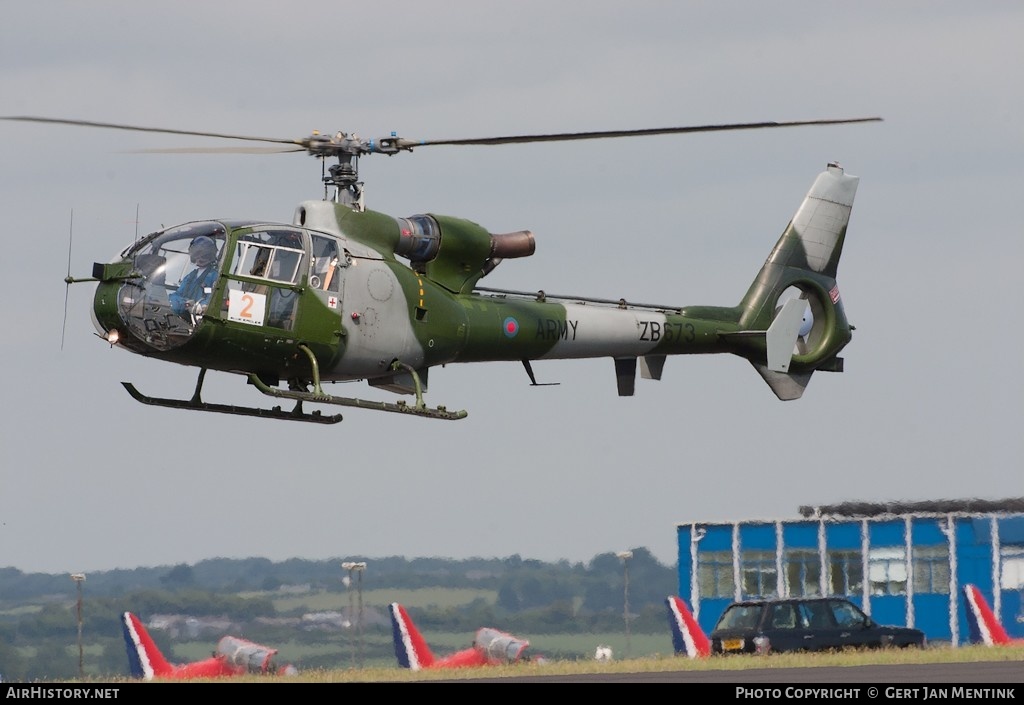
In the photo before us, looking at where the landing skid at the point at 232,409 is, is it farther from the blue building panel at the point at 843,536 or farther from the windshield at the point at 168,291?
the blue building panel at the point at 843,536

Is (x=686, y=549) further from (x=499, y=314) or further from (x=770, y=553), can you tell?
(x=499, y=314)

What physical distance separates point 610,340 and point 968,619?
10.4 metres

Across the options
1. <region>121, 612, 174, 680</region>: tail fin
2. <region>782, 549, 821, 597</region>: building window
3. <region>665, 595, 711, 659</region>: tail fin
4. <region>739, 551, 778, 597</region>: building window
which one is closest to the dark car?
<region>665, 595, 711, 659</region>: tail fin

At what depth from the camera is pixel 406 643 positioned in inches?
1431

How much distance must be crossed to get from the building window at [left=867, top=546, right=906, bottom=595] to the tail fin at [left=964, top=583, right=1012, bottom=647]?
482cm

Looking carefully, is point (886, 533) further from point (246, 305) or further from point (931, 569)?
point (246, 305)

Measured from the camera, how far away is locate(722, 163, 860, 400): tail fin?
33.8m

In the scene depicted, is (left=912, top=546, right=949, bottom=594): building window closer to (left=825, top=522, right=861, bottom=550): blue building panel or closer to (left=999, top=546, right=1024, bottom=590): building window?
(left=999, top=546, right=1024, bottom=590): building window

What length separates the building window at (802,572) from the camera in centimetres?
4234

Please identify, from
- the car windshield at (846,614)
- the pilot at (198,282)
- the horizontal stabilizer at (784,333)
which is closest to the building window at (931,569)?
the horizontal stabilizer at (784,333)

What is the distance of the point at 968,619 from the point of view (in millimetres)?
36281

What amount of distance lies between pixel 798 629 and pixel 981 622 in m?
6.74

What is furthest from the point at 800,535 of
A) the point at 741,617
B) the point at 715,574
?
the point at 741,617
